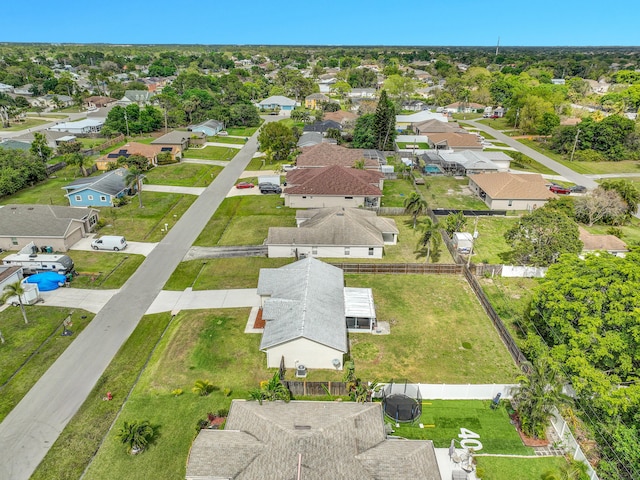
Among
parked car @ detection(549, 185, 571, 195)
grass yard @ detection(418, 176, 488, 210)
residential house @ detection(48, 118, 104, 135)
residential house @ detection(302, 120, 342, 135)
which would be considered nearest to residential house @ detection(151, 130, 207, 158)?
residential house @ detection(302, 120, 342, 135)

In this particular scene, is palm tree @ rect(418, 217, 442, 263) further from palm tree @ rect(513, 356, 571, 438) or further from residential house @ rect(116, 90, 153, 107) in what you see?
residential house @ rect(116, 90, 153, 107)

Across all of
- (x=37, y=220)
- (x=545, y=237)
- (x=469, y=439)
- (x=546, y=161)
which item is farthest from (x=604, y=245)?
Answer: (x=37, y=220)

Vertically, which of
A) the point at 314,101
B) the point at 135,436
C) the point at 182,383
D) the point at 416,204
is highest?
the point at 314,101

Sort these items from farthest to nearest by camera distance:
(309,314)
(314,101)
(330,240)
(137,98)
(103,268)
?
(314,101)
(137,98)
(330,240)
(103,268)
(309,314)

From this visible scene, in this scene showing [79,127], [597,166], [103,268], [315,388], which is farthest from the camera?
[79,127]

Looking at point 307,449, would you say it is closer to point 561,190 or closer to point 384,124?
point 561,190

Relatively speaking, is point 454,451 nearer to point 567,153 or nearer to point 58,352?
point 58,352

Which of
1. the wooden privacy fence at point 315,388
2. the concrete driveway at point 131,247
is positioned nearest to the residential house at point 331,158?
the concrete driveway at point 131,247
